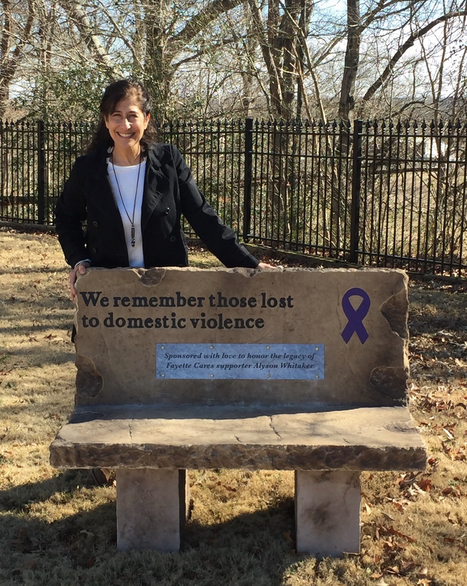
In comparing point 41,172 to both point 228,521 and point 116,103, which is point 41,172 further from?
point 228,521

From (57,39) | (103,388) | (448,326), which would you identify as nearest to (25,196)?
(57,39)

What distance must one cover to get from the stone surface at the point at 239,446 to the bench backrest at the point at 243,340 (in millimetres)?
291

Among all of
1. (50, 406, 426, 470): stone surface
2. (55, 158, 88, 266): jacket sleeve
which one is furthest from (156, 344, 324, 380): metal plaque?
(55, 158, 88, 266): jacket sleeve

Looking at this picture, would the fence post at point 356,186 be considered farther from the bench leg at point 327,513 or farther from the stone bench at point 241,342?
the bench leg at point 327,513

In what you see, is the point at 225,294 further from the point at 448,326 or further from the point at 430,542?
the point at 448,326

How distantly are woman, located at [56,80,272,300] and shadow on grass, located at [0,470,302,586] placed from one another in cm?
120

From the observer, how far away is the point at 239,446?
9.52 ft

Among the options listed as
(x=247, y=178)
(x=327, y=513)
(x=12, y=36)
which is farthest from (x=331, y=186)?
(x=12, y=36)

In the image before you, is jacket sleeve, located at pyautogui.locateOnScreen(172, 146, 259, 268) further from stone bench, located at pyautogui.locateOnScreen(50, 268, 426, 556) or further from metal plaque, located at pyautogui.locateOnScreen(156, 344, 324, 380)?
metal plaque, located at pyautogui.locateOnScreen(156, 344, 324, 380)

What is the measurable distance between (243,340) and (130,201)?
85 cm

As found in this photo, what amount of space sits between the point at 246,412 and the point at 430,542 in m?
1.10

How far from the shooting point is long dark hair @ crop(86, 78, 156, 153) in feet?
10.4

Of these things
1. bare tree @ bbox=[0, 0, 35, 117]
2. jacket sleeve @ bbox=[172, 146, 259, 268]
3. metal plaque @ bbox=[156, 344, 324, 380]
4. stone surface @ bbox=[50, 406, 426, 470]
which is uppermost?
bare tree @ bbox=[0, 0, 35, 117]

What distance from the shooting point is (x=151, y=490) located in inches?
127
